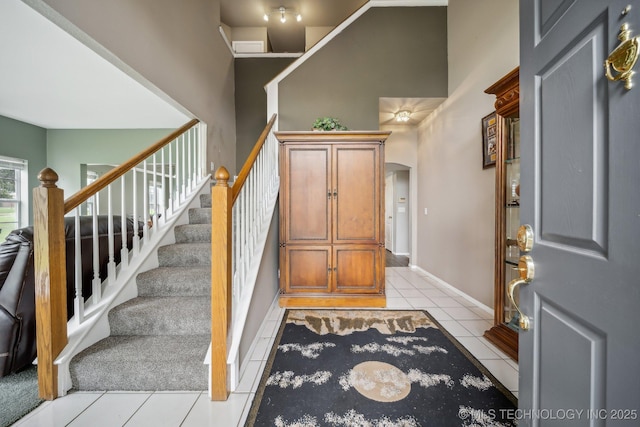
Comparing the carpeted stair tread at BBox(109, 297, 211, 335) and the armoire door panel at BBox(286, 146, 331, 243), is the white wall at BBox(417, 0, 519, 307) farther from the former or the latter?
the carpeted stair tread at BBox(109, 297, 211, 335)

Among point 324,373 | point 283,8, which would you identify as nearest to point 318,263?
point 324,373

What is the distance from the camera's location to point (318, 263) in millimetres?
2688

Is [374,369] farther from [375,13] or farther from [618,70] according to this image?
[375,13]

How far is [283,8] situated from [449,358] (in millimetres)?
6010

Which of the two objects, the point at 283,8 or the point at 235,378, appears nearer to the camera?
the point at 235,378

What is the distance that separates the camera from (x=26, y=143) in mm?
3680

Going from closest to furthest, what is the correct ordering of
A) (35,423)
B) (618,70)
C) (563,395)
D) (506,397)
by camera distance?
(618,70) < (563,395) < (35,423) < (506,397)

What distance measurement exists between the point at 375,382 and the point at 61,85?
405 cm

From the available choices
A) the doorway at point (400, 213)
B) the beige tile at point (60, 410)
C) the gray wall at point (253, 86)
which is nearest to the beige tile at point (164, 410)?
the beige tile at point (60, 410)

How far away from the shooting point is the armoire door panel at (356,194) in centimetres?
267

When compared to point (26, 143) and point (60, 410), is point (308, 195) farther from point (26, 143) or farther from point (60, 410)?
point (26, 143)

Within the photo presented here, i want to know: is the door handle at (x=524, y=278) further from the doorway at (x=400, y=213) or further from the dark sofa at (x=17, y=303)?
the doorway at (x=400, y=213)

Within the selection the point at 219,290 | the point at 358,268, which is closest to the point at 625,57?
the point at 219,290

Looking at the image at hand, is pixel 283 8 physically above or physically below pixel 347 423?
above
